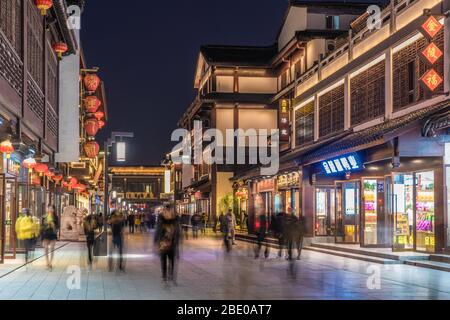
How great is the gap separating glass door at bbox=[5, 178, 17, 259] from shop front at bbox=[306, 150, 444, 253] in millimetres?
12175

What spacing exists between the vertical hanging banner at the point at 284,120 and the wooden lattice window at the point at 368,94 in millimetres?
11084

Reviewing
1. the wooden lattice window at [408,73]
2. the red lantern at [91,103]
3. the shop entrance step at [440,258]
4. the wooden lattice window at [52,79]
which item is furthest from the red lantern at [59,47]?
the shop entrance step at [440,258]

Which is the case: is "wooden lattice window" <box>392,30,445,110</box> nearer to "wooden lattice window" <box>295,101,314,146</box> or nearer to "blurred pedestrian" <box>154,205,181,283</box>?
"blurred pedestrian" <box>154,205,181,283</box>

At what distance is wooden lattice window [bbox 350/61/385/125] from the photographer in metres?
30.0

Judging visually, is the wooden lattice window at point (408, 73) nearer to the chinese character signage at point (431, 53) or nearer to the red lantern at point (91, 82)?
the chinese character signage at point (431, 53)

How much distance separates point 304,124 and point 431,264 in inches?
800

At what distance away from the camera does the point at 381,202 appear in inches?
1135

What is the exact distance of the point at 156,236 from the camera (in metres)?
18.4

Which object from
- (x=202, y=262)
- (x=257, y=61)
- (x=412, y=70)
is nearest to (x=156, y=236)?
(x=202, y=262)

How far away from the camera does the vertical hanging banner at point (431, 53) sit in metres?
23.8

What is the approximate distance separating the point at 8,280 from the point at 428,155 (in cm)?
1266

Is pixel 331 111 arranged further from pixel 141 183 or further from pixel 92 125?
pixel 141 183

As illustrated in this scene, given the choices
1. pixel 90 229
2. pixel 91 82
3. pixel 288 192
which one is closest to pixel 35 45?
pixel 90 229
